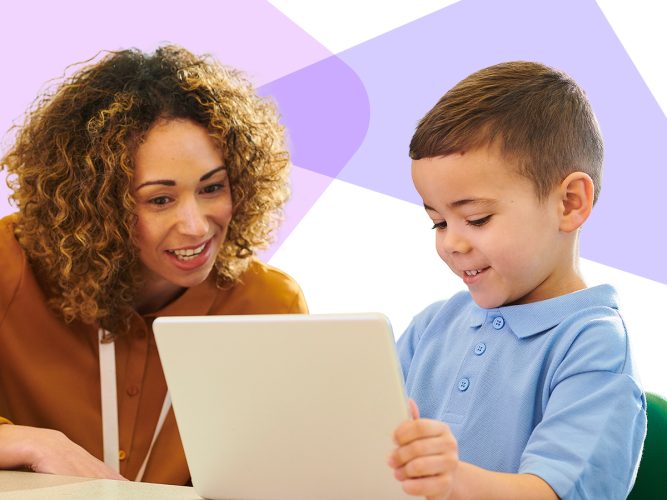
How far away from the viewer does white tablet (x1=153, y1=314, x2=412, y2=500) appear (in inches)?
43.8

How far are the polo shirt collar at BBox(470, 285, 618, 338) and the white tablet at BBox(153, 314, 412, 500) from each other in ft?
1.29

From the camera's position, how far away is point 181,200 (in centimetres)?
203

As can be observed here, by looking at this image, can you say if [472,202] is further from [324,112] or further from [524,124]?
[324,112]

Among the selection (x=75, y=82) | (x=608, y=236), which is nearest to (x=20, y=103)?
(x=75, y=82)

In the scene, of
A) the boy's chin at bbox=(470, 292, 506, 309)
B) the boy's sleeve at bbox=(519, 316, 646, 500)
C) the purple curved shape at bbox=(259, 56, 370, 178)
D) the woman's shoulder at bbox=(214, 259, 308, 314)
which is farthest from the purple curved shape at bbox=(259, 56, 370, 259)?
the boy's sleeve at bbox=(519, 316, 646, 500)

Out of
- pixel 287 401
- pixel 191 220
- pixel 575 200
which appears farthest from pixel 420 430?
pixel 191 220

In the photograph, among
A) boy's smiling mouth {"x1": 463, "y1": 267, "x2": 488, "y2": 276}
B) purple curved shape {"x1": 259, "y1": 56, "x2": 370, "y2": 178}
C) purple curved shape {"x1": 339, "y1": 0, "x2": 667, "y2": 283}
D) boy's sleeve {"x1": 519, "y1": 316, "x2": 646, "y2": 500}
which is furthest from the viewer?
purple curved shape {"x1": 259, "y1": 56, "x2": 370, "y2": 178}

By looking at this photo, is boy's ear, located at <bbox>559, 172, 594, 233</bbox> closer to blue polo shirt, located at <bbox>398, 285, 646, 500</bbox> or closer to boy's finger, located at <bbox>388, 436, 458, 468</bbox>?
blue polo shirt, located at <bbox>398, 285, 646, 500</bbox>

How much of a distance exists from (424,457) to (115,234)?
1174 mm

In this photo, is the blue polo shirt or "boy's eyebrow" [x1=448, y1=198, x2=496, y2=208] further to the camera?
"boy's eyebrow" [x1=448, y1=198, x2=496, y2=208]

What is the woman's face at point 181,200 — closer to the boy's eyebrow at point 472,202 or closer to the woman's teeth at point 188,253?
the woman's teeth at point 188,253

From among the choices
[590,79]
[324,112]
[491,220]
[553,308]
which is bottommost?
[553,308]

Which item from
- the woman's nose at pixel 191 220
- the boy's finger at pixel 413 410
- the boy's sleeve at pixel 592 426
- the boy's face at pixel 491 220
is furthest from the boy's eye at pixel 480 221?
the woman's nose at pixel 191 220

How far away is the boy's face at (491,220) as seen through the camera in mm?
1418
